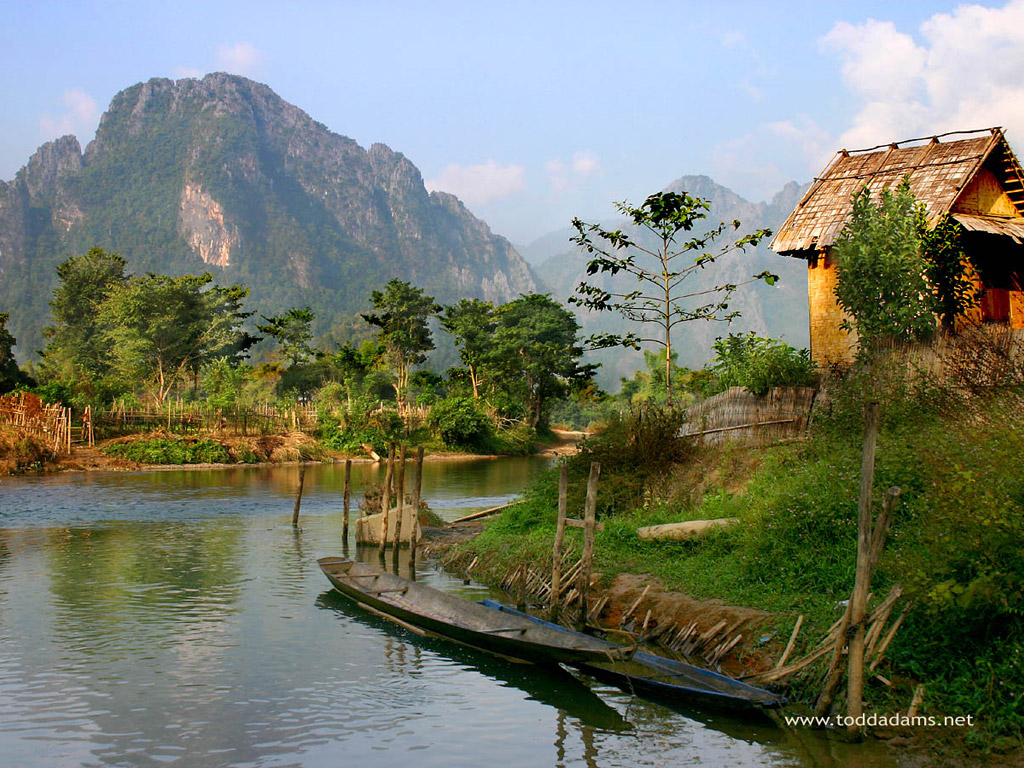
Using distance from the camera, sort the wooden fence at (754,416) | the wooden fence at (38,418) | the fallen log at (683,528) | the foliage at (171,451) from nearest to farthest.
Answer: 1. the fallen log at (683,528)
2. the wooden fence at (754,416)
3. the wooden fence at (38,418)
4. the foliage at (171,451)

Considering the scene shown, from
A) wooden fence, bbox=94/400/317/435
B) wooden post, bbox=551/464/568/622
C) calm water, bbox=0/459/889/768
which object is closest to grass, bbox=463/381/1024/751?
calm water, bbox=0/459/889/768

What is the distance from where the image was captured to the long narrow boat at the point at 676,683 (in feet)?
24.3

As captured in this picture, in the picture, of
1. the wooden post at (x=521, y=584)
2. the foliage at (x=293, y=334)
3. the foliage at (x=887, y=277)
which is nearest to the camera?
the wooden post at (x=521, y=584)

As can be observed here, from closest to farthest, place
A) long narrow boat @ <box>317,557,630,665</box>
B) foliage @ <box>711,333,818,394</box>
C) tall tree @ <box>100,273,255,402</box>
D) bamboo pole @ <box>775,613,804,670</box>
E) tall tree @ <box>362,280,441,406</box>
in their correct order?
1. bamboo pole @ <box>775,613,804,670</box>
2. long narrow boat @ <box>317,557,630,665</box>
3. foliage @ <box>711,333,818,394</box>
4. tall tree @ <box>100,273,255,402</box>
5. tall tree @ <box>362,280,441,406</box>

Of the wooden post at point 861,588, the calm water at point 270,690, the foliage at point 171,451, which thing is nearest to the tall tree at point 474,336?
the foliage at point 171,451

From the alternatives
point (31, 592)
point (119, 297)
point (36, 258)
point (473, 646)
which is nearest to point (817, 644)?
point (473, 646)

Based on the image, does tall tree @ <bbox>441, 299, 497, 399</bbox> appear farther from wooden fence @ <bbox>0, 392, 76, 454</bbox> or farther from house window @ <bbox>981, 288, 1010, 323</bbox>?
house window @ <bbox>981, 288, 1010, 323</bbox>

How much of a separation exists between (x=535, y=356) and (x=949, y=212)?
123 ft

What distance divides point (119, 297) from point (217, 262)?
364 feet

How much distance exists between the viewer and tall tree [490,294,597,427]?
5444cm

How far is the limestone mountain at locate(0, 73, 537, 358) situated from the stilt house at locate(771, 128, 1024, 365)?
116 metres

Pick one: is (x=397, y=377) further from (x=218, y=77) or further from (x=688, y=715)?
(x=218, y=77)

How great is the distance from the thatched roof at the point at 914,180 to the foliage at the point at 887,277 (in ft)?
8.90

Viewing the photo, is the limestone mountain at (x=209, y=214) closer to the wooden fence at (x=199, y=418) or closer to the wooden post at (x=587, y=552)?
the wooden fence at (x=199, y=418)
